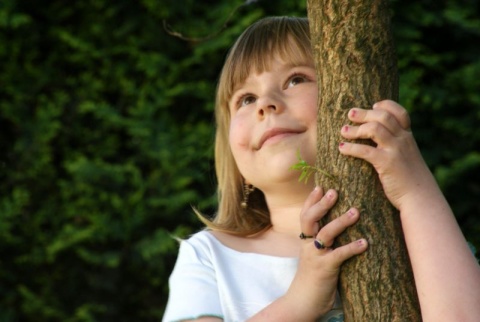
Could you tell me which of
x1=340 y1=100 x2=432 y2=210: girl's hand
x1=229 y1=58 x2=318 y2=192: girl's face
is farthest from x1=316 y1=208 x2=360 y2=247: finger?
x1=229 y1=58 x2=318 y2=192: girl's face

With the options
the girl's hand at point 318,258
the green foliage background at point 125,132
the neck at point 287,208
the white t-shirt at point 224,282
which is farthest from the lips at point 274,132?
the green foliage background at point 125,132

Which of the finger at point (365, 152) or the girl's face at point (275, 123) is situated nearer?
the finger at point (365, 152)

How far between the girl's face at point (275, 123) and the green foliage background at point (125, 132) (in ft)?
5.17

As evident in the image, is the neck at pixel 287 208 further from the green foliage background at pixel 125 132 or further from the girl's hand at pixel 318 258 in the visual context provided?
the green foliage background at pixel 125 132

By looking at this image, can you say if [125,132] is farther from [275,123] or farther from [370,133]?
[370,133]

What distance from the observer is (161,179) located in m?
4.12

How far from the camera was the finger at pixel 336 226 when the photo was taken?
5.70 feet

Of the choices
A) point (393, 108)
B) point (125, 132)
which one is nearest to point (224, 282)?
point (393, 108)

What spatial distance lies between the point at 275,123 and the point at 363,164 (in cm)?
59

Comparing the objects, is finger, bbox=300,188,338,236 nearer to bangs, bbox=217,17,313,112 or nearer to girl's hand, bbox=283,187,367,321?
girl's hand, bbox=283,187,367,321

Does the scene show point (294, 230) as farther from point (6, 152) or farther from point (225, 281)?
point (6, 152)

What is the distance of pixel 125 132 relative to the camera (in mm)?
4418

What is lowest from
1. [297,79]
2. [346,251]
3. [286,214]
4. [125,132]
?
[346,251]

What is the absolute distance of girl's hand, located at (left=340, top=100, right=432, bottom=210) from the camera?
1748 mm
